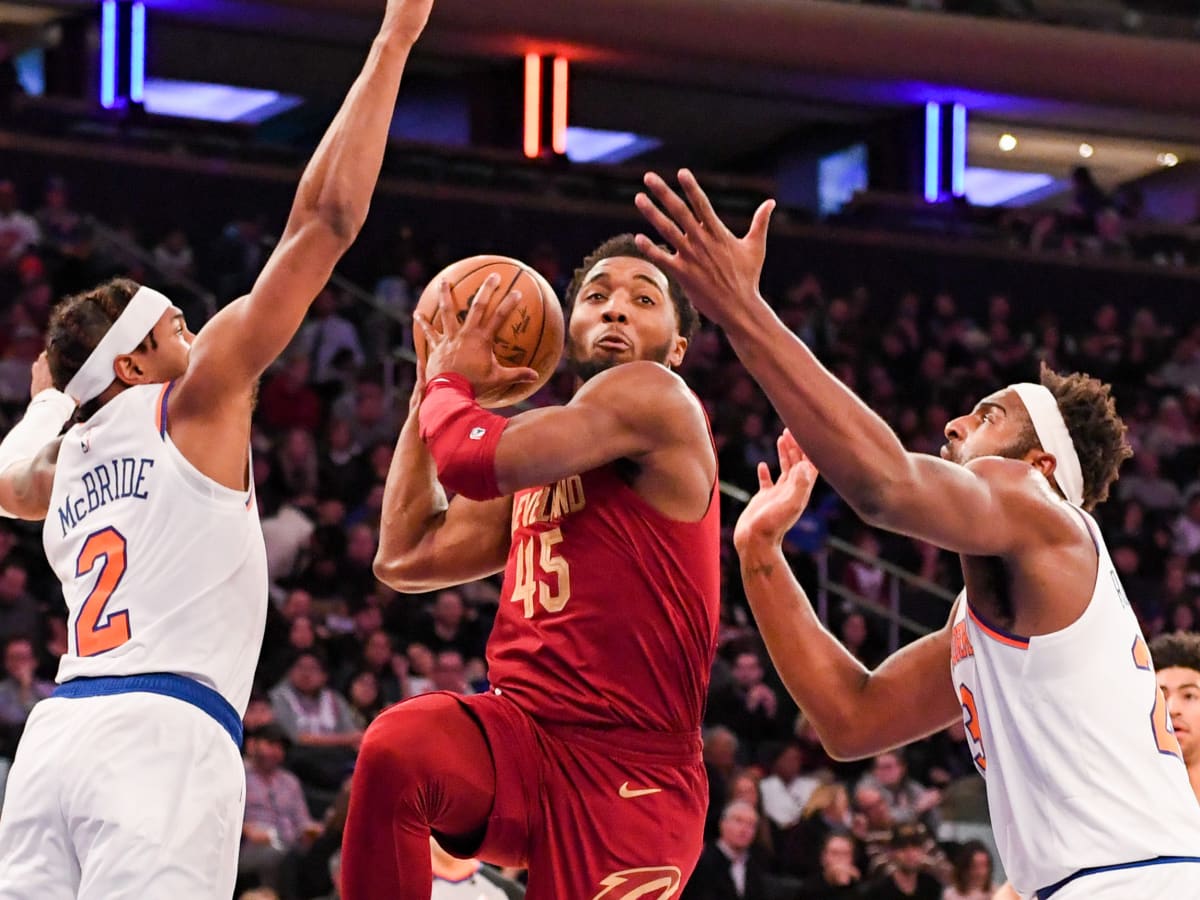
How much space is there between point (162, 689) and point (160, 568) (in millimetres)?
268

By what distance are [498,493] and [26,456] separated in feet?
4.69

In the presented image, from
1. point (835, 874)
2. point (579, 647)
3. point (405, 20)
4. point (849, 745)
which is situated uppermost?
point (405, 20)

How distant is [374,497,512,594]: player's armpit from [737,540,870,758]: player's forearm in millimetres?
622

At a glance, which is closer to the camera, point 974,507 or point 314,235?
point 974,507

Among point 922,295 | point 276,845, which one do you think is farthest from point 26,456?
point 922,295

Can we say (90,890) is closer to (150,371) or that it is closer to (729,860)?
(150,371)

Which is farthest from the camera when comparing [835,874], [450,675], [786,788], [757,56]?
[757,56]

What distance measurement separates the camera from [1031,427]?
4.00 metres

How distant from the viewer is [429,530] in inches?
183

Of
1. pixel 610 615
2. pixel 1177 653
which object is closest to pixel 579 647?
pixel 610 615

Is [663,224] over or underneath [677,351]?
over

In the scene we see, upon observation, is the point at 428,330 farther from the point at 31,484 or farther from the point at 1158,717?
the point at 1158,717

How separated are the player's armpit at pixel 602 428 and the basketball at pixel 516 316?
31 centimetres

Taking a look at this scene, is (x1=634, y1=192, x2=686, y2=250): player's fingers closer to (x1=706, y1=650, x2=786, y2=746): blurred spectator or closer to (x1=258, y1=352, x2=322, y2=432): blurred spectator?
(x1=706, y1=650, x2=786, y2=746): blurred spectator
